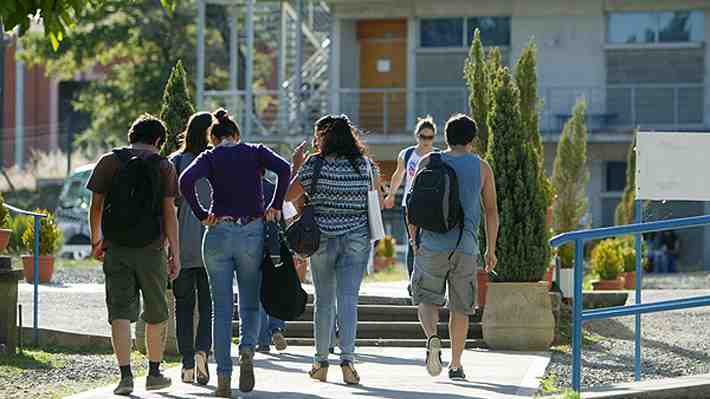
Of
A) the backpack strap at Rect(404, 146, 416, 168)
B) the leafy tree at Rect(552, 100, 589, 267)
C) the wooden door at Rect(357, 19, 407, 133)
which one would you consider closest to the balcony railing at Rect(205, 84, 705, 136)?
the wooden door at Rect(357, 19, 407, 133)

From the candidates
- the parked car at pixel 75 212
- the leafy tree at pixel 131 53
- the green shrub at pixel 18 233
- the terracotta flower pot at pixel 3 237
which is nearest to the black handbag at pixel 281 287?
the terracotta flower pot at pixel 3 237

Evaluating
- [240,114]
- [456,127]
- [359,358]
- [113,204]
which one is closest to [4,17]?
[113,204]

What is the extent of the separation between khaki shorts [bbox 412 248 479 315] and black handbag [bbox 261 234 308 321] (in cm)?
107

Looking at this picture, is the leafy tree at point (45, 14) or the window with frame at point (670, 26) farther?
the window with frame at point (670, 26)

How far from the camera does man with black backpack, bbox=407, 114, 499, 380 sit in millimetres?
10328

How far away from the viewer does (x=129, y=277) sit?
9.77 meters

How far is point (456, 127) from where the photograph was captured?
1047 centimetres

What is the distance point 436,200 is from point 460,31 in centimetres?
2303

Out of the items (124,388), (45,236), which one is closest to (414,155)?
(124,388)

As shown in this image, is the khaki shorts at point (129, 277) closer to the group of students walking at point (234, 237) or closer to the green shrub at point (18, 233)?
the group of students walking at point (234, 237)

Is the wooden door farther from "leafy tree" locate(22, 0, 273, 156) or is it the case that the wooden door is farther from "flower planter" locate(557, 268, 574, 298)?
"flower planter" locate(557, 268, 574, 298)

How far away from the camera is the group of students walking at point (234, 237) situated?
9617 millimetres

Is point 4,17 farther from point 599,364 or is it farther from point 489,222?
point 599,364

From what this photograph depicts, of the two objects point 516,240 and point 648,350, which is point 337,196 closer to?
point 516,240
